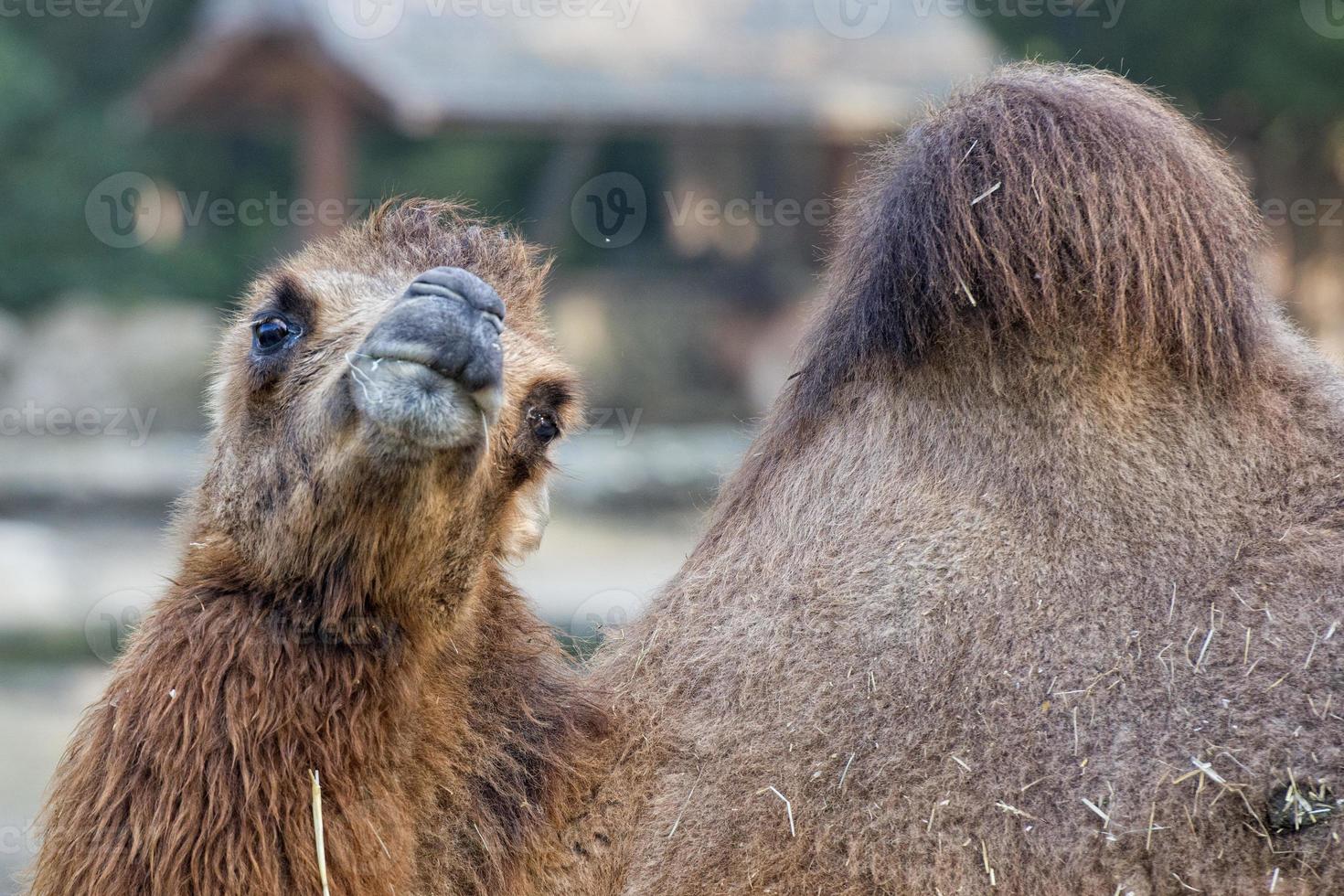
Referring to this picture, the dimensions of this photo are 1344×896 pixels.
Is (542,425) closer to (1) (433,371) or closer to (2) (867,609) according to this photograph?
(1) (433,371)

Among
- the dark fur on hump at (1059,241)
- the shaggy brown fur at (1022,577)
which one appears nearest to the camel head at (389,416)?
the shaggy brown fur at (1022,577)

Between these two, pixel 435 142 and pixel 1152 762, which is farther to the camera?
pixel 435 142

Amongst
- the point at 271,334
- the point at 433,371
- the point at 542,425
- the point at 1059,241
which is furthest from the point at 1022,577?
the point at 271,334

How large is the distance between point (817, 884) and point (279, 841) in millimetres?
936

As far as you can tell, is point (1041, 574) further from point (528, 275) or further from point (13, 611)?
point (13, 611)

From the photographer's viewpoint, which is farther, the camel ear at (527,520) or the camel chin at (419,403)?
the camel ear at (527,520)

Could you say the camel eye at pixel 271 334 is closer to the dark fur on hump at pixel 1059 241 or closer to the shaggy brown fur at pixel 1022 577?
the shaggy brown fur at pixel 1022 577

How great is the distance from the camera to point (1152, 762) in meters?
2.43

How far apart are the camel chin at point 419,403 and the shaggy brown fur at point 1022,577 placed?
749 mm

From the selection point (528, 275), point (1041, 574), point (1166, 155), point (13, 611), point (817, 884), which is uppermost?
point (1166, 155)

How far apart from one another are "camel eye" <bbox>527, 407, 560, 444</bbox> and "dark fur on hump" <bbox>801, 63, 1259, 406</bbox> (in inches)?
23.0

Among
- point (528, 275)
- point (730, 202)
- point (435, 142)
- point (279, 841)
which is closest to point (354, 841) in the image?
point (279, 841)

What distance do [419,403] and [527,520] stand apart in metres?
0.69

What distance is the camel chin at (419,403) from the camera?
7.67 ft
